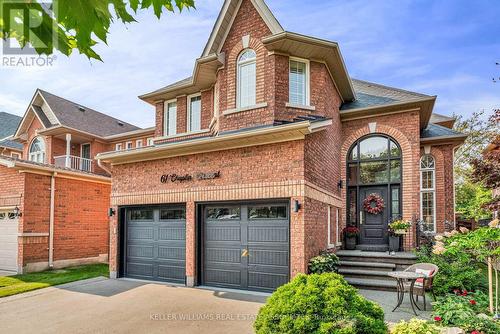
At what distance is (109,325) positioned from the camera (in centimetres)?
614

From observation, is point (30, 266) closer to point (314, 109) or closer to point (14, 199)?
point (14, 199)

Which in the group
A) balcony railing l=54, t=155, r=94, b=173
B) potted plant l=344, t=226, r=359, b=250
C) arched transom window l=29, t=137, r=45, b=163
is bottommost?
potted plant l=344, t=226, r=359, b=250

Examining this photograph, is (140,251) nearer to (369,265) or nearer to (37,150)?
(369,265)

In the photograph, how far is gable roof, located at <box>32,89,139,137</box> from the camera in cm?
1915

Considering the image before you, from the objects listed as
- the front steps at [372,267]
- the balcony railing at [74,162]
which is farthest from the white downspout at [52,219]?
the front steps at [372,267]

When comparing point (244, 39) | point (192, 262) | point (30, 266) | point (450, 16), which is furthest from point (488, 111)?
point (30, 266)

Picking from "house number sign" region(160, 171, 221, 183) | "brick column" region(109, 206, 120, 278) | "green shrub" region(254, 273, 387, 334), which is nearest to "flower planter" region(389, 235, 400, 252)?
"house number sign" region(160, 171, 221, 183)

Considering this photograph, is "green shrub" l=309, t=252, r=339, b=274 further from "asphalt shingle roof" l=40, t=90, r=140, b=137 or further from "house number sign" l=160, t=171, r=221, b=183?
"asphalt shingle roof" l=40, t=90, r=140, b=137

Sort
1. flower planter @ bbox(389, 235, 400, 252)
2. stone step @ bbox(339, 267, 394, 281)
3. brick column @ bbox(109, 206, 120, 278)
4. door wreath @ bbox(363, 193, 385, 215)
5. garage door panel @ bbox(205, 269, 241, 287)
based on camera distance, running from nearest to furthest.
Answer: garage door panel @ bbox(205, 269, 241, 287) → stone step @ bbox(339, 267, 394, 281) → brick column @ bbox(109, 206, 120, 278) → flower planter @ bbox(389, 235, 400, 252) → door wreath @ bbox(363, 193, 385, 215)

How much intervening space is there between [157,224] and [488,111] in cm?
2307

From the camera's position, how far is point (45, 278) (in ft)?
34.2

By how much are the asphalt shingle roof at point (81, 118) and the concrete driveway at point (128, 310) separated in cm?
1279

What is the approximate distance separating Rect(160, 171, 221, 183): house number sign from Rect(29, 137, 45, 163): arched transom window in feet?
46.3

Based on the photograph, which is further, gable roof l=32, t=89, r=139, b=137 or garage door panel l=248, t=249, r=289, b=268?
gable roof l=32, t=89, r=139, b=137
